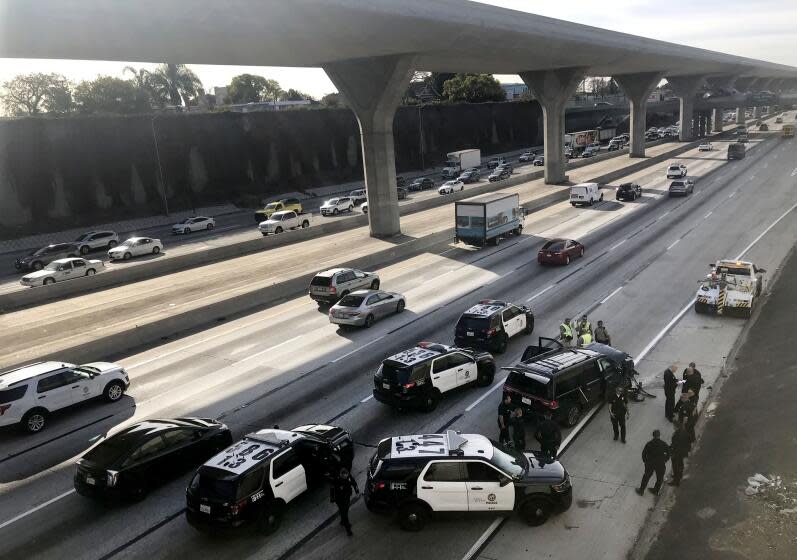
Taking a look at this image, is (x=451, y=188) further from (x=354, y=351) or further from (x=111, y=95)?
(x=111, y=95)

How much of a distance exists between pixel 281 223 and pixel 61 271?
17813 mm

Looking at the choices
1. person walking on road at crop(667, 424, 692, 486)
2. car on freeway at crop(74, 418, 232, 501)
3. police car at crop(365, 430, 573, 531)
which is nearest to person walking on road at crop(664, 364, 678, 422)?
person walking on road at crop(667, 424, 692, 486)

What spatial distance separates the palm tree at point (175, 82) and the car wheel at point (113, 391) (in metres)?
85.8

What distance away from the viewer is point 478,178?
8006 cm

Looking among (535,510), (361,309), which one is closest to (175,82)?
(361,309)

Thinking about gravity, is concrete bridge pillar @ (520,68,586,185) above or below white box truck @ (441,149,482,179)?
above

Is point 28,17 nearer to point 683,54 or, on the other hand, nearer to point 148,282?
point 148,282

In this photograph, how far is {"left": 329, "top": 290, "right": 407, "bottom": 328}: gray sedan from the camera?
24.6 metres

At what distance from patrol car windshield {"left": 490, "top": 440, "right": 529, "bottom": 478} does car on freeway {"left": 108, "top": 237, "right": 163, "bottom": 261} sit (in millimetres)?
38712

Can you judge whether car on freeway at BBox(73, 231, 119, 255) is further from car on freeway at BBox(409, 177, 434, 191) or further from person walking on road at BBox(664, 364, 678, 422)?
person walking on road at BBox(664, 364, 678, 422)

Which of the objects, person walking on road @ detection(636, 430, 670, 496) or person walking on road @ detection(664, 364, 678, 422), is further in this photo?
person walking on road @ detection(664, 364, 678, 422)

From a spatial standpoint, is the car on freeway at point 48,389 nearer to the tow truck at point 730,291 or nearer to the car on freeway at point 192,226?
the tow truck at point 730,291

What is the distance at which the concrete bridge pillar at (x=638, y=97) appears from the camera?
3423 inches

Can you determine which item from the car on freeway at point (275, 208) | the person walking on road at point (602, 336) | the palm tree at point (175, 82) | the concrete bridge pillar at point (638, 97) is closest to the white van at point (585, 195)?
the car on freeway at point (275, 208)
